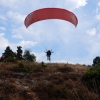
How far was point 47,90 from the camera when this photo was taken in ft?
36.0

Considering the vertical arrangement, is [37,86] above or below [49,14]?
below

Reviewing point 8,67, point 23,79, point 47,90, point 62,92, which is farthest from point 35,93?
point 8,67

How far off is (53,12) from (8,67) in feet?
15.3

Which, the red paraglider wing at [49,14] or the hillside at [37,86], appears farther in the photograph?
the red paraglider wing at [49,14]

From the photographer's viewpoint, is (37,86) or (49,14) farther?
Result: (49,14)

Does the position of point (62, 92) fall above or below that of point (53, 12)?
below

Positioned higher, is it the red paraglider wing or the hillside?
the red paraglider wing

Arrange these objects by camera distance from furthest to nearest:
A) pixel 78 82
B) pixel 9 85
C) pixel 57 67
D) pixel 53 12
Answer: pixel 57 67
pixel 53 12
pixel 78 82
pixel 9 85

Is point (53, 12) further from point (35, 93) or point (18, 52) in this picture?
point (18, 52)

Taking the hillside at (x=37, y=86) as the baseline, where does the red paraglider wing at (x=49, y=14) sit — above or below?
above

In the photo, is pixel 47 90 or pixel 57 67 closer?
pixel 47 90

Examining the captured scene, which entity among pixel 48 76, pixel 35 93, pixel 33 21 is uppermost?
pixel 33 21

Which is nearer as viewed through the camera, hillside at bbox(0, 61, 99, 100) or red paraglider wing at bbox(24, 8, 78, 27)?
hillside at bbox(0, 61, 99, 100)

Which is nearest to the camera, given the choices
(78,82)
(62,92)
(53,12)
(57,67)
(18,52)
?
(62,92)
